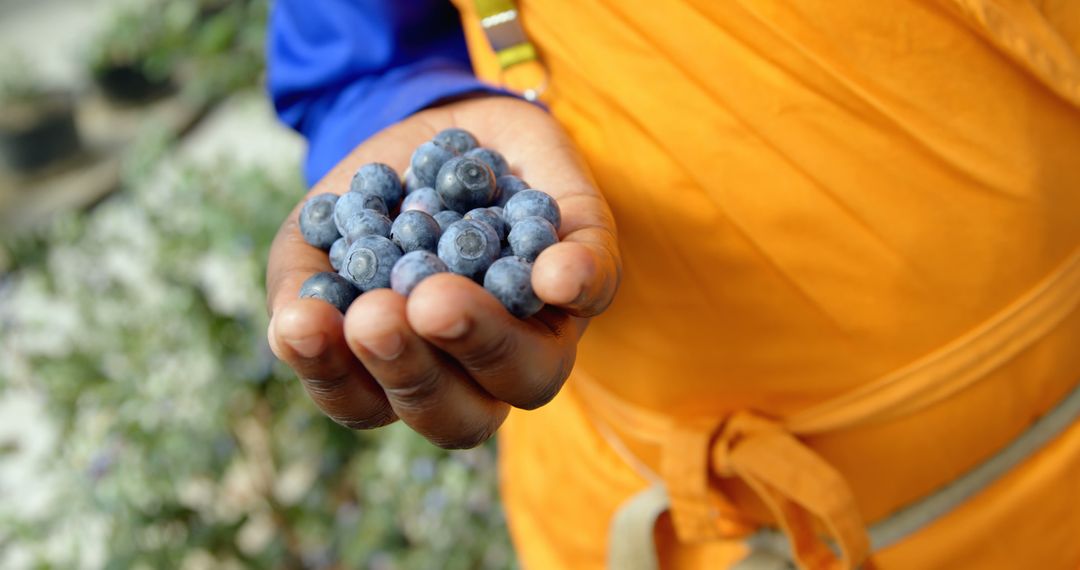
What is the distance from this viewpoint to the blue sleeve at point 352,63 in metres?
0.94

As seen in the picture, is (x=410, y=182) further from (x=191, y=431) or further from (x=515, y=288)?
(x=191, y=431)

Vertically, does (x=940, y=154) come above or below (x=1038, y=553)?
above

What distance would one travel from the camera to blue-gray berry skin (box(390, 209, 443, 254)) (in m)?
0.71

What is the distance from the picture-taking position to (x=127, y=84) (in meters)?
4.37

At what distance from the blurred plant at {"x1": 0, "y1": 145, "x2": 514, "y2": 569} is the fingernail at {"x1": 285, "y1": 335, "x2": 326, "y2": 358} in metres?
1.09

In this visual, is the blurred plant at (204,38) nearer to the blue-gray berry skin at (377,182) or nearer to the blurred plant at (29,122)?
the blurred plant at (29,122)

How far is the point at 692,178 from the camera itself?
2.43 ft

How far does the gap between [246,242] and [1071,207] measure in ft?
4.60

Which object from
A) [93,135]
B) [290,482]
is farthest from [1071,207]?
[93,135]

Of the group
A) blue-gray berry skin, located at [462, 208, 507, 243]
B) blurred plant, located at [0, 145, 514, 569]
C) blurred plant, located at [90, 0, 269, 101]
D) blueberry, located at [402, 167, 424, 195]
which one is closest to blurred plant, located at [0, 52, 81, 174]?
blurred plant, located at [90, 0, 269, 101]

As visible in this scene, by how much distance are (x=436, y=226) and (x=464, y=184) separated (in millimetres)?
38

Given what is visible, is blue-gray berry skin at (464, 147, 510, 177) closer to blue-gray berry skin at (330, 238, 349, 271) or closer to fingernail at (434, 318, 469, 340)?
blue-gray berry skin at (330, 238, 349, 271)

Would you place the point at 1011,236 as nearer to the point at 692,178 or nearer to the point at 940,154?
the point at 940,154

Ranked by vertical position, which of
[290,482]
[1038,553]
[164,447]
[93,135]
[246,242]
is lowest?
[93,135]
